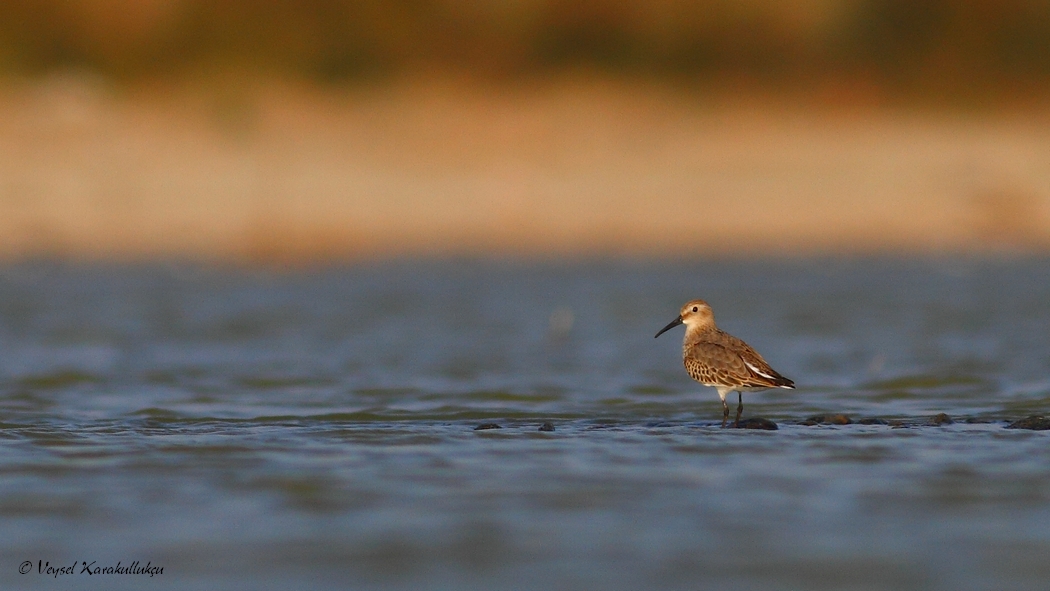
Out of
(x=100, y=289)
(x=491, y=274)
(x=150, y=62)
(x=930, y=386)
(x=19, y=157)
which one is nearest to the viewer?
Result: (x=930, y=386)

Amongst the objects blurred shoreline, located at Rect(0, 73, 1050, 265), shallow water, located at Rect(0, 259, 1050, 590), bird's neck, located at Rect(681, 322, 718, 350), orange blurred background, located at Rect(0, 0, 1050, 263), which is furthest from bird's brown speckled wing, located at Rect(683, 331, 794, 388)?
orange blurred background, located at Rect(0, 0, 1050, 263)

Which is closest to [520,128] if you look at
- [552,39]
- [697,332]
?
[552,39]

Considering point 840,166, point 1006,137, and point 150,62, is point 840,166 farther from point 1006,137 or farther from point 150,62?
point 150,62

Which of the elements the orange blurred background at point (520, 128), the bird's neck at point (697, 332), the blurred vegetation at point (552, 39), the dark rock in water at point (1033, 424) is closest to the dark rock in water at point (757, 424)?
the bird's neck at point (697, 332)

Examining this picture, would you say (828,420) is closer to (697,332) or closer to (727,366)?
(727,366)

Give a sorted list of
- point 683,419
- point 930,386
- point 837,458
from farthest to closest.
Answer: point 930,386
point 683,419
point 837,458

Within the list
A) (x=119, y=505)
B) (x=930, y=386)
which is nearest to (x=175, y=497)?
(x=119, y=505)

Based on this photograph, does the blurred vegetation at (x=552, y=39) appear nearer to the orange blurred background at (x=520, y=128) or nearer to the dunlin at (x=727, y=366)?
the orange blurred background at (x=520, y=128)

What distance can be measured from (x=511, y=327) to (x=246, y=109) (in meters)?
10.7

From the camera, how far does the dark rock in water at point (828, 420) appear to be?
35.4 ft

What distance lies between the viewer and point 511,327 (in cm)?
1686

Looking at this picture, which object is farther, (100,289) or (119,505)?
(100,289)

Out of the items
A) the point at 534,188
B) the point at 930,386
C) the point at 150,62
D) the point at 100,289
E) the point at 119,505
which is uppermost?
the point at 150,62

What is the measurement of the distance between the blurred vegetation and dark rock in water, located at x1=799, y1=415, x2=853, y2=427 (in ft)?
59.0
